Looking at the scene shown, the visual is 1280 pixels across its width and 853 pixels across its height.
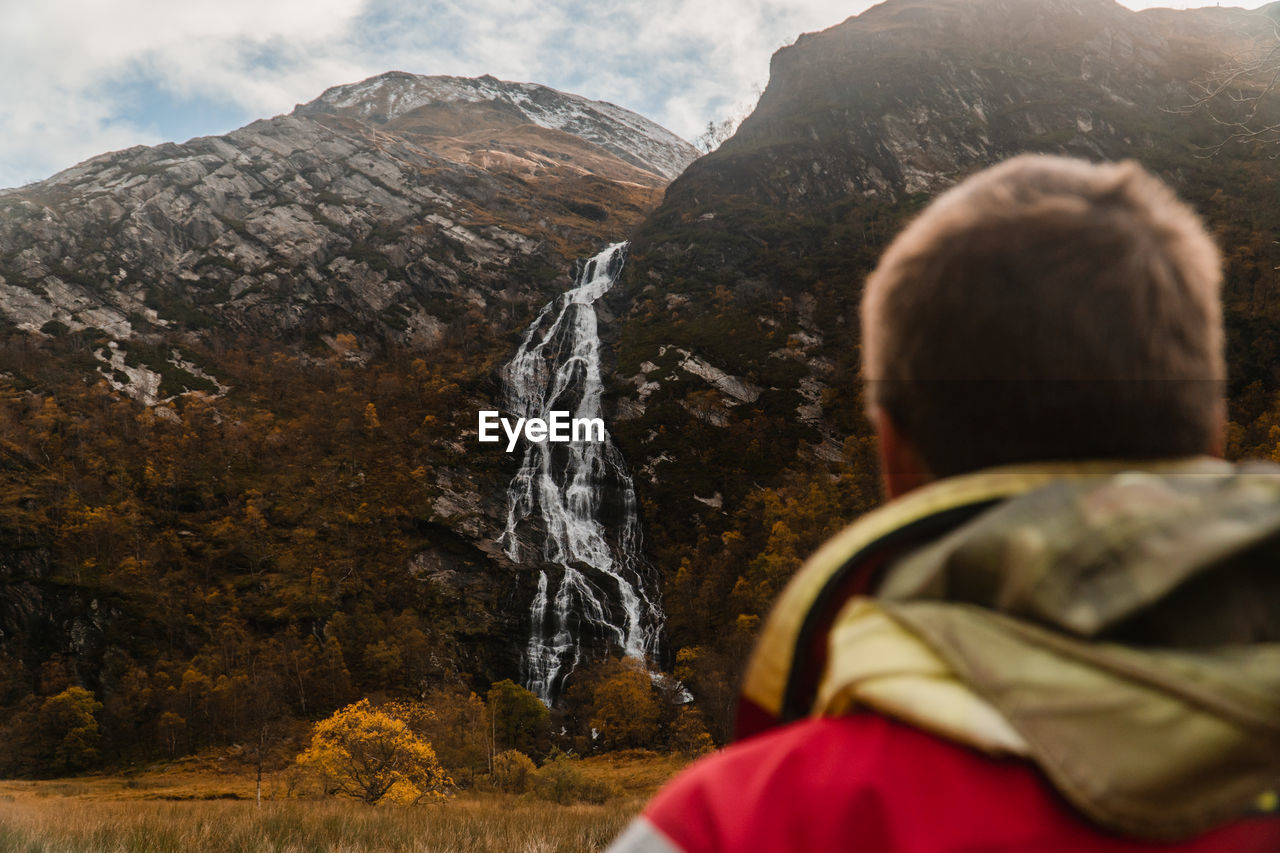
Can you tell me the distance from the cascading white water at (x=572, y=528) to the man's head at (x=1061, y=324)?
41.0 metres

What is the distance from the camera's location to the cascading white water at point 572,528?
41.2 metres

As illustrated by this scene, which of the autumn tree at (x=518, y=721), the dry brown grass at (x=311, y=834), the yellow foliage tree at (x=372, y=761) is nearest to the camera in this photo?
the dry brown grass at (x=311, y=834)

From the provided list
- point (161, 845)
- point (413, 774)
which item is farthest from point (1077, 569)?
point (413, 774)

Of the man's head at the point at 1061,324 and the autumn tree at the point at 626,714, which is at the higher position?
the man's head at the point at 1061,324

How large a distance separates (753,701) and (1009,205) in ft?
2.73

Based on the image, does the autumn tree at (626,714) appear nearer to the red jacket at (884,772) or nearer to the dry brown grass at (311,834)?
the dry brown grass at (311,834)

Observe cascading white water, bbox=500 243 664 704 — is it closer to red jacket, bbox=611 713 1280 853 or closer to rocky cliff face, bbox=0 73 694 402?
rocky cliff face, bbox=0 73 694 402

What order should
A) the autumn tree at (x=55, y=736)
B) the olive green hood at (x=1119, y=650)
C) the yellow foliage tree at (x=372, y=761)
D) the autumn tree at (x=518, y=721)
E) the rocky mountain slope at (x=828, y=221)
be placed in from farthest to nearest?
1. the rocky mountain slope at (x=828, y=221)
2. the autumn tree at (x=55, y=736)
3. the autumn tree at (x=518, y=721)
4. the yellow foliage tree at (x=372, y=761)
5. the olive green hood at (x=1119, y=650)

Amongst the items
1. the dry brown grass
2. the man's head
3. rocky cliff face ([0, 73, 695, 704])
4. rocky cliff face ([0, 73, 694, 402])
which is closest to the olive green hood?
the man's head

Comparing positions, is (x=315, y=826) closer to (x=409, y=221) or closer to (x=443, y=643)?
(x=443, y=643)

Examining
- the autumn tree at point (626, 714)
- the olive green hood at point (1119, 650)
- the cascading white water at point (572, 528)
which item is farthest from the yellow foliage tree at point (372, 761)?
the olive green hood at point (1119, 650)

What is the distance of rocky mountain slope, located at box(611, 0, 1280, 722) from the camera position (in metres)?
49.8

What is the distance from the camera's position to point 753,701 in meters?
1.04

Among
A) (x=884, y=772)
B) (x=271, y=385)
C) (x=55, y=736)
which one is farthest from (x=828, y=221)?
(x=884, y=772)
